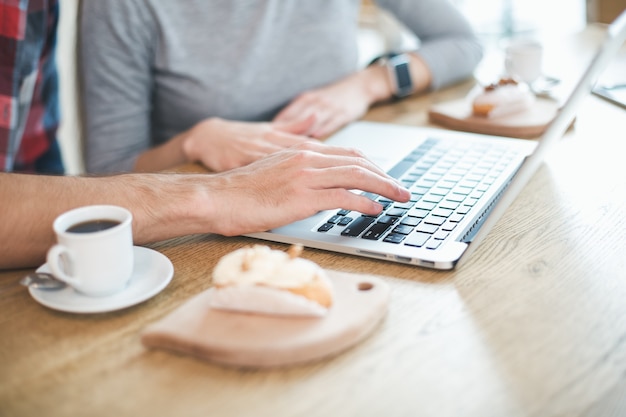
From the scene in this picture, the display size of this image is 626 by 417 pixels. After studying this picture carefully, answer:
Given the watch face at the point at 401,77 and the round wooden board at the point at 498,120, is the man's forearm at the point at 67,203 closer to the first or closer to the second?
the round wooden board at the point at 498,120

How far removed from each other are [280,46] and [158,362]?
3.46 feet

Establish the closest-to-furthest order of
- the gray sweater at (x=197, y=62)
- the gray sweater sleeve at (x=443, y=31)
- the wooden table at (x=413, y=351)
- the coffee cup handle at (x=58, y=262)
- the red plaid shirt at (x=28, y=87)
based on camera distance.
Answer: the wooden table at (x=413, y=351)
the coffee cup handle at (x=58, y=262)
the red plaid shirt at (x=28, y=87)
the gray sweater at (x=197, y=62)
the gray sweater sleeve at (x=443, y=31)

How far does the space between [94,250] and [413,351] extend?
1.19 feet

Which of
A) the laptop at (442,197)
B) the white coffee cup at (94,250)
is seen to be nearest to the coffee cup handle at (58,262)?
the white coffee cup at (94,250)

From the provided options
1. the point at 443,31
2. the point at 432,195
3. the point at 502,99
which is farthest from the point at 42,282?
the point at 443,31

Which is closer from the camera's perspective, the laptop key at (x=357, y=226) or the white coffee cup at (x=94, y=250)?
the white coffee cup at (x=94, y=250)

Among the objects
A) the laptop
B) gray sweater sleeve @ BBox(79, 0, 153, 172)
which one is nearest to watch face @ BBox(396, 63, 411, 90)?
the laptop

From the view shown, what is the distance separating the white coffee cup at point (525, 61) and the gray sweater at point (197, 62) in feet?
0.56

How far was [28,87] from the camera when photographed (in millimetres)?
1459

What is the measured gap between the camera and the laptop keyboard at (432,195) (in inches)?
37.9

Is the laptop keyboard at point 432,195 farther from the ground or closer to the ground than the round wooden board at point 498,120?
closer to the ground

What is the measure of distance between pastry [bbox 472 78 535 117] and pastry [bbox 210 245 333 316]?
2.58 ft

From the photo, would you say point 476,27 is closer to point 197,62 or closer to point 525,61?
point 525,61

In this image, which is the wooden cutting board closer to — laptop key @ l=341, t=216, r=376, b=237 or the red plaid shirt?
laptop key @ l=341, t=216, r=376, b=237
